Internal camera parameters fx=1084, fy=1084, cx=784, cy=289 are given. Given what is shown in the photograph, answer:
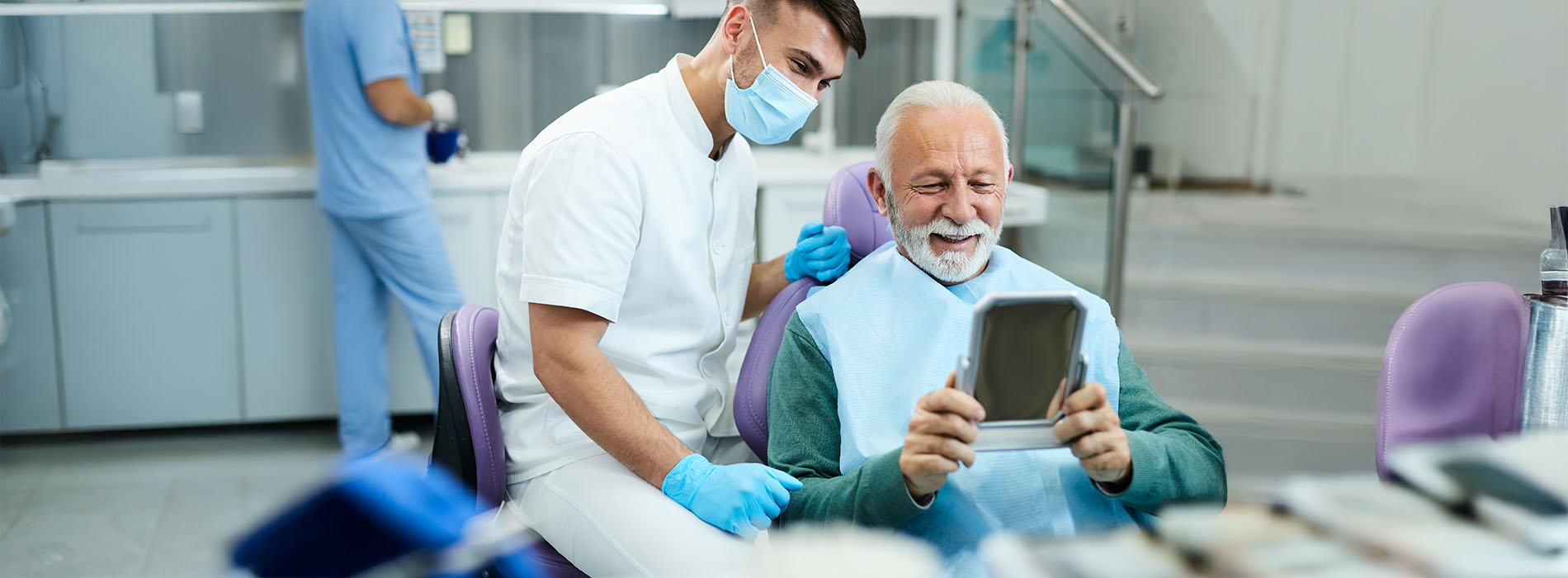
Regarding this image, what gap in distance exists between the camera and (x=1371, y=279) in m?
3.29

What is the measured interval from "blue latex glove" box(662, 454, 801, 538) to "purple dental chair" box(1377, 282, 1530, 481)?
703 millimetres

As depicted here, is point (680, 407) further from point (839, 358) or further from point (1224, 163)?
point (1224, 163)

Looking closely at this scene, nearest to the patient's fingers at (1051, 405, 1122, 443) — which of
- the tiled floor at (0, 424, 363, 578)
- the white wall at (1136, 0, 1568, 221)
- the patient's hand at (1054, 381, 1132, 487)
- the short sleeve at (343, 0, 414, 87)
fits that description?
the patient's hand at (1054, 381, 1132, 487)

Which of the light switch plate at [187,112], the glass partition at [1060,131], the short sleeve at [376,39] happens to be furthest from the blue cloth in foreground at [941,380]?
the light switch plate at [187,112]

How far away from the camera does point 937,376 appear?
4.37 ft

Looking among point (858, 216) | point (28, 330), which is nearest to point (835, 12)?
point (858, 216)

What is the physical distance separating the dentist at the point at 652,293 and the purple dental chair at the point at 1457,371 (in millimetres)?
726

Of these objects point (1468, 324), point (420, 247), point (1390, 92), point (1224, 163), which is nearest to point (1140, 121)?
point (1224, 163)

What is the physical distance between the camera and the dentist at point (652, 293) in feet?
4.33

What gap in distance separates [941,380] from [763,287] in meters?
0.48

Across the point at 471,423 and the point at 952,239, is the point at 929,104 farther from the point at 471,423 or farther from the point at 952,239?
the point at 471,423

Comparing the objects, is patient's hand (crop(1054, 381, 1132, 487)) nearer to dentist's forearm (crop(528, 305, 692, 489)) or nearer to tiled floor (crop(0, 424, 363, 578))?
dentist's forearm (crop(528, 305, 692, 489))

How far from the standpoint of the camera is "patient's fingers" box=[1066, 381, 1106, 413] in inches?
36.4

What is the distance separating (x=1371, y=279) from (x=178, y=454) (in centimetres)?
360
